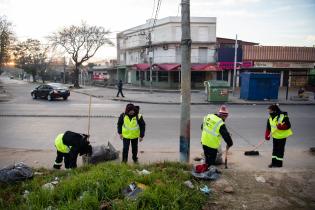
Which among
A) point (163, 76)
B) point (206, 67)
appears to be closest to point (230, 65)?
point (206, 67)

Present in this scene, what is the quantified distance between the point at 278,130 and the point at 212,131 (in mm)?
1854

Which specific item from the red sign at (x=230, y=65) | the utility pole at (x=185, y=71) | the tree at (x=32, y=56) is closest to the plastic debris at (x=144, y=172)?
the utility pole at (x=185, y=71)

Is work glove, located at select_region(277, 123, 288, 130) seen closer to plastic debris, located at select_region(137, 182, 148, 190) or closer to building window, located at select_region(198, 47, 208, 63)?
plastic debris, located at select_region(137, 182, 148, 190)

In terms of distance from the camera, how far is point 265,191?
5.43 metres

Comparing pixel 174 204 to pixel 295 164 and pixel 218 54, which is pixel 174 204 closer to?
pixel 295 164

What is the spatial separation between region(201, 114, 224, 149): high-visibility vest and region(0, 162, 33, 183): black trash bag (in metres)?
3.58

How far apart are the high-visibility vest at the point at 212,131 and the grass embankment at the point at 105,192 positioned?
0.95 metres

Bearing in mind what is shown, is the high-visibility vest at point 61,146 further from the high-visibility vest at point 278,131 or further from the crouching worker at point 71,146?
the high-visibility vest at point 278,131

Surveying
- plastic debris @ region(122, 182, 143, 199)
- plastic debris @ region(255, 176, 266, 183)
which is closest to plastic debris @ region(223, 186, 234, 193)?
plastic debris @ region(255, 176, 266, 183)

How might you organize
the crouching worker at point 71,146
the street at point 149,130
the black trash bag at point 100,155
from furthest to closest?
the street at point 149,130 < the black trash bag at point 100,155 < the crouching worker at point 71,146

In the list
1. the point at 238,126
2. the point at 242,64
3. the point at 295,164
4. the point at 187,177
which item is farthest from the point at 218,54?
the point at 187,177

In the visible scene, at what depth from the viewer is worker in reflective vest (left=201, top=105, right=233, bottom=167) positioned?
20.5ft

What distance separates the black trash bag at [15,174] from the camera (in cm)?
569

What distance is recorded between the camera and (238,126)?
43.8 ft
